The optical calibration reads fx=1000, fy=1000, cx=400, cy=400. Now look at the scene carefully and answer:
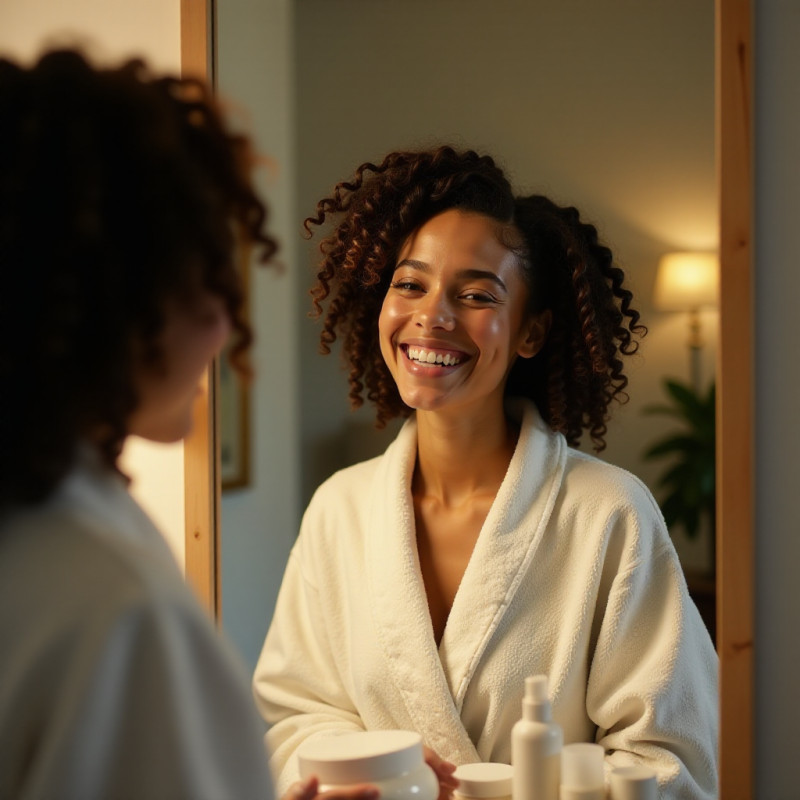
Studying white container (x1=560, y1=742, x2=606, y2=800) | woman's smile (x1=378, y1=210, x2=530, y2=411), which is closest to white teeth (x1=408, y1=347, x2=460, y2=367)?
woman's smile (x1=378, y1=210, x2=530, y2=411)

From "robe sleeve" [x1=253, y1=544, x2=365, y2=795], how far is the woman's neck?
0.67ft

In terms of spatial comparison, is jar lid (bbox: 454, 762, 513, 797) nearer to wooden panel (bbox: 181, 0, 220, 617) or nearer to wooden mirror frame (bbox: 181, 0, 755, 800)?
wooden mirror frame (bbox: 181, 0, 755, 800)

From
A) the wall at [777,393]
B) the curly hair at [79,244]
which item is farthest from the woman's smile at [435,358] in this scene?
the curly hair at [79,244]

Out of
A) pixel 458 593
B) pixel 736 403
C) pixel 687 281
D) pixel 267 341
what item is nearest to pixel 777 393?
pixel 736 403

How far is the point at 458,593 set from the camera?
3.63 feet

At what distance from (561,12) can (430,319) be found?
38 cm

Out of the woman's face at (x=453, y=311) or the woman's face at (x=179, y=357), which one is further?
the woman's face at (x=453, y=311)

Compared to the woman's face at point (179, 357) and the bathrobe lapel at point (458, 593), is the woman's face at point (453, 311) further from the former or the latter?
the woman's face at point (179, 357)

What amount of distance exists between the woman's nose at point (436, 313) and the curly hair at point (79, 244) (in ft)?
1.69

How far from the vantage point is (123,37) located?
4.66 ft

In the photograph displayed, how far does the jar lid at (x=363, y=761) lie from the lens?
882 mm

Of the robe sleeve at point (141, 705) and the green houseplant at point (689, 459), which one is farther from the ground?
the green houseplant at point (689, 459)

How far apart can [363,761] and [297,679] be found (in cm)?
35

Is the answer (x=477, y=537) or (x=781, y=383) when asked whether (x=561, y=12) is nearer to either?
(x=781, y=383)
